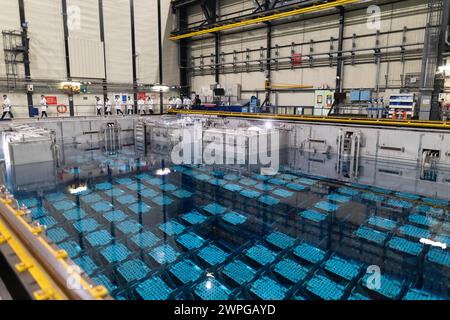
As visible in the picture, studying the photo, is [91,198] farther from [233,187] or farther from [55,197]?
[233,187]

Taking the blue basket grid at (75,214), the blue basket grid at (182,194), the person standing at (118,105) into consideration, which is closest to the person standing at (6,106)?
the person standing at (118,105)

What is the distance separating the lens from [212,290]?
10.4 ft

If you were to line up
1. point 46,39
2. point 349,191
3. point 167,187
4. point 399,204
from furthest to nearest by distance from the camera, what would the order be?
1. point 46,39
2. point 167,187
3. point 349,191
4. point 399,204

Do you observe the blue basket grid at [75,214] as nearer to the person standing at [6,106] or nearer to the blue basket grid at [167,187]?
the blue basket grid at [167,187]

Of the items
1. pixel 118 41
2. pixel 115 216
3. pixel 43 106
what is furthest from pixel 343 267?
pixel 118 41

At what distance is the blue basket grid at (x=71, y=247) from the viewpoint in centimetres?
380

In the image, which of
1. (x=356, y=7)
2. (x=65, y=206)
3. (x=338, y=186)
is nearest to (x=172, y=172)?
(x=65, y=206)

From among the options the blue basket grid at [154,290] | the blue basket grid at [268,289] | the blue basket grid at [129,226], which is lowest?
the blue basket grid at [268,289]

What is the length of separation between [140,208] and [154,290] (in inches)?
93.0

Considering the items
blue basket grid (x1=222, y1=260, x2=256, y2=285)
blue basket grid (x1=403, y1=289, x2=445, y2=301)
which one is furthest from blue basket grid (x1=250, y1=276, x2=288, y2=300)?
blue basket grid (x1=403, y1=289, x2=445, y2=301)

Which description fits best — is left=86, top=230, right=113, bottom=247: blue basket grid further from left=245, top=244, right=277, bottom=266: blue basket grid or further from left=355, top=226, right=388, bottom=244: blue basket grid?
left=355, top=226, right=388, bottom=244: blue basket grid

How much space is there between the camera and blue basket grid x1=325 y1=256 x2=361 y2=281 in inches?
134

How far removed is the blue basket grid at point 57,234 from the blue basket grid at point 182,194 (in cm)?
211
